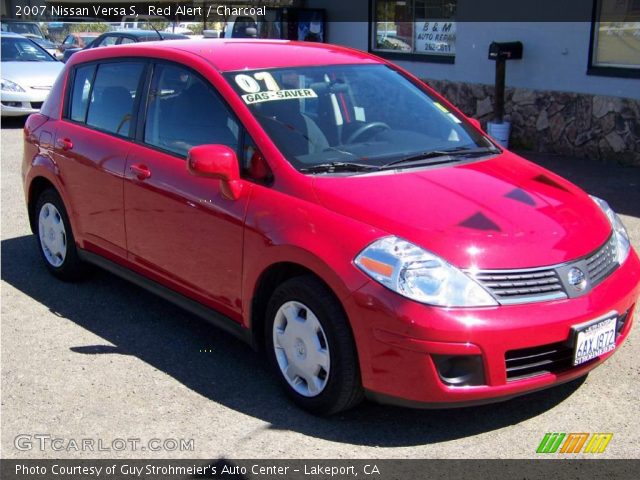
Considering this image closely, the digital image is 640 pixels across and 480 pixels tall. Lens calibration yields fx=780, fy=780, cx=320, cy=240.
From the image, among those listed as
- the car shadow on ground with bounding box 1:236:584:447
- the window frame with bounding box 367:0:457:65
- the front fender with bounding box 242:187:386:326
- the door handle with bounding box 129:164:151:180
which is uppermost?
the window frame with bounding box 367:0:457:65

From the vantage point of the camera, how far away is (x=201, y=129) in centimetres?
440

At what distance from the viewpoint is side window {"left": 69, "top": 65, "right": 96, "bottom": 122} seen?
17.9 feet

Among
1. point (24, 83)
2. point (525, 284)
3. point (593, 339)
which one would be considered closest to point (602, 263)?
point (593, 339)

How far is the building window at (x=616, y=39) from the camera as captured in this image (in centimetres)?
939

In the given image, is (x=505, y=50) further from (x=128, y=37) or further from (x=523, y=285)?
(x=523, y=285)

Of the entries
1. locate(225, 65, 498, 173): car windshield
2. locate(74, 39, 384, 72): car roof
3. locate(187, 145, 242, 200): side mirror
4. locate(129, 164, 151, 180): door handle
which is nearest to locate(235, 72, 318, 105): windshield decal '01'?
locate(225, 65, 498, 173): car windshield

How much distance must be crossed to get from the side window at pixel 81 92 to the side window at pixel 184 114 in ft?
2.97

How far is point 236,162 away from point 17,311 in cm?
226

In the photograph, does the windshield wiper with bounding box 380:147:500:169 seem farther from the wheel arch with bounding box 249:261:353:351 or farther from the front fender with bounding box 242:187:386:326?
the wheel arch with bounding box 249:261:353:351

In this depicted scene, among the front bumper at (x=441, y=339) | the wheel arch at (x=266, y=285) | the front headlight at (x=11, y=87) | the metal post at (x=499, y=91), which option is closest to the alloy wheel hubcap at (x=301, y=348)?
the wheel arch at (x=266, y=285)

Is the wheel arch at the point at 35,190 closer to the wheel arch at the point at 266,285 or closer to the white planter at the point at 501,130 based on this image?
the wheel arch at the point at 266,285

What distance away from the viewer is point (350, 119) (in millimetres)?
4375

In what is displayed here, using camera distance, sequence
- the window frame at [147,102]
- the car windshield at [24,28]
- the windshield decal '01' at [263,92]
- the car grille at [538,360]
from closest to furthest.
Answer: the car grille at [538,360] < the windshield decal '01' at [263,92] < the window frame at [147,102] < the car windshield at [24,28]

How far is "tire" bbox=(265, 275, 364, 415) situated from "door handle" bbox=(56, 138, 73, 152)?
7.59ft
